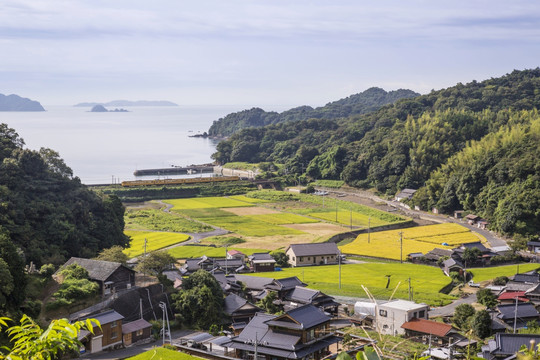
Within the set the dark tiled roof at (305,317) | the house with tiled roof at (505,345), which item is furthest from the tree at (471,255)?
the dark tiled roof at (305,317)

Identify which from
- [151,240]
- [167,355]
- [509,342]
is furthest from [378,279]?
[151,240]

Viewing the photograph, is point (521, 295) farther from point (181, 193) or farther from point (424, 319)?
point (181, 193)

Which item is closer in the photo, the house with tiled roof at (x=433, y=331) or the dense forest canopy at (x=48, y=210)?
the house with tiled roof at (x=433, y=331)

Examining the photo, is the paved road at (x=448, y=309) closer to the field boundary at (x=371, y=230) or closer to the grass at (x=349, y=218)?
the field boundary at (x=371, y=230)

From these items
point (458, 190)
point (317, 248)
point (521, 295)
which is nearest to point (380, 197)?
point (458, 190)

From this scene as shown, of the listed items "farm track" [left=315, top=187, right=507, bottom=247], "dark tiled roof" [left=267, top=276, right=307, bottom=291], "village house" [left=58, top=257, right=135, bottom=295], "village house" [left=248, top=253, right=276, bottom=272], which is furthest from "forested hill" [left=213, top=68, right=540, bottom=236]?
"village house" [left=58, top=257, right=135, bottom=295]
